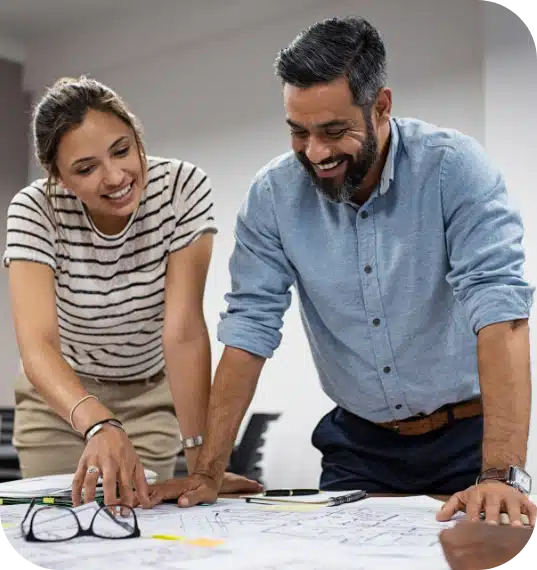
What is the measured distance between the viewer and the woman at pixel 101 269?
1650mm

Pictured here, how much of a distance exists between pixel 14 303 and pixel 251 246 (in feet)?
1.62

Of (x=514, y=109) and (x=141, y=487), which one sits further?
(x=514, y=109)

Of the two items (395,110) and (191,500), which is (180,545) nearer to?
(191,500)

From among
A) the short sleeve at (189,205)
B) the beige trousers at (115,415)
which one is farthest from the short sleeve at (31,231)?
the beige trousers at (115,415)

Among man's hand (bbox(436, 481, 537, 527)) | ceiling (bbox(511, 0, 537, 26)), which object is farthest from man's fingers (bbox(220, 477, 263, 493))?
ceiling (bbox(511, 0, 537, 26))

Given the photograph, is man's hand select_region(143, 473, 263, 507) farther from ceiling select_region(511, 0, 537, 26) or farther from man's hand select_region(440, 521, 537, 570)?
ceiling select_region(511, 0, 537, 26)

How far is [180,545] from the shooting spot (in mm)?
921

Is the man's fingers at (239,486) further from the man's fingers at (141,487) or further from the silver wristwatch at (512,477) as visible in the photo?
the silver wristwatch at (512,477)

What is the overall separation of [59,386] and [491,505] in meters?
0.83

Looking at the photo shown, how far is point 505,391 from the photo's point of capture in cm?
129

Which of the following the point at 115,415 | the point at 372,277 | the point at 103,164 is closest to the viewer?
the point at 372,277

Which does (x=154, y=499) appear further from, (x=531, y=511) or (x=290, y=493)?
(x=531, y=511)

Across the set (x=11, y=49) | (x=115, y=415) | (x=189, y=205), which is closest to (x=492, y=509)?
(x=189, y=205)

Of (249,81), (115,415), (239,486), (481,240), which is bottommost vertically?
(239,486)
